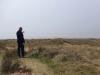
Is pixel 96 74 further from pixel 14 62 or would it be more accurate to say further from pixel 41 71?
pixel 14 62

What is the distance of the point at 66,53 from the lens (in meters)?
33.9

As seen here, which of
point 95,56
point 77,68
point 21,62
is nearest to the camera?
point 77,68

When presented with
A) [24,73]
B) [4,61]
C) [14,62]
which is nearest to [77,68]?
[24,73]

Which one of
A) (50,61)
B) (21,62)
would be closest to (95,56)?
(50,61)

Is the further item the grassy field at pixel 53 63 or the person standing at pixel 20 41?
the person standing at pixel 20 41

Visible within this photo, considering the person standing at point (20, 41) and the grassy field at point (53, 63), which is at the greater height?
the person standing at point (20, 41)

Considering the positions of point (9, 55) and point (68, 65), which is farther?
point (9, 55)

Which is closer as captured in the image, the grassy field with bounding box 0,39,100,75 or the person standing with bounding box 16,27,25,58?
the grassy field with bounding box 0,39,100,75

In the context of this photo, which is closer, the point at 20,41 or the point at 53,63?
the point at 53,63

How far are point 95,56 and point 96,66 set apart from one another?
22.9 ft

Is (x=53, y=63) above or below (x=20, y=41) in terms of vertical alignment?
below

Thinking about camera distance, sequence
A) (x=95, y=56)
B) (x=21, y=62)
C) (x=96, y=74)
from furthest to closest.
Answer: (x=95, y=56), (x=21, y=62), (x=96, y=74)

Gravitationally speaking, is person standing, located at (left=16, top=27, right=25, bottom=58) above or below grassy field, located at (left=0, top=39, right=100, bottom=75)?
above

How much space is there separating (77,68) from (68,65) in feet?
5.28
